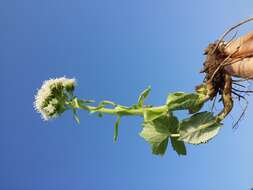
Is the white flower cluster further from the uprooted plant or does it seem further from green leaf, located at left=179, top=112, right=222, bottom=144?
green leaf, located at left=179, top=112, right=222, bottom=144

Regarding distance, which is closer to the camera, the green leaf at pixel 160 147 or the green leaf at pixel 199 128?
the green leaf at pixel 199 128

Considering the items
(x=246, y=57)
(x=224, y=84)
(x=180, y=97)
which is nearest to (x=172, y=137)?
(x=180, y=97)

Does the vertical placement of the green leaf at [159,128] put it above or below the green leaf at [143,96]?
below

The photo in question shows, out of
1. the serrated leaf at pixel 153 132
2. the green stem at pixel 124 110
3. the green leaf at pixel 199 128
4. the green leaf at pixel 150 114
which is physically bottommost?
the green leaf at pixel 199 128

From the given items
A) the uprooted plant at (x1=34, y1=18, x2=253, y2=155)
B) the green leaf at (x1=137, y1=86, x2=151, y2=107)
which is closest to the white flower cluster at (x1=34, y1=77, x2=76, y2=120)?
the uprooted plant at (x1=34, y1=18, x2=253, y2=155)

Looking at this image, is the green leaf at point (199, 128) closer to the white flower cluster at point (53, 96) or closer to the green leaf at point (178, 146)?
the green leaf at point (178, 146)

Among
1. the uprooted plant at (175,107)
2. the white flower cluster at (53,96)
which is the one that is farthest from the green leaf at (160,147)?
the white flower cluster at (53,96)

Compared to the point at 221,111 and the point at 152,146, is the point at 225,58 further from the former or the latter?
the point at 152,146

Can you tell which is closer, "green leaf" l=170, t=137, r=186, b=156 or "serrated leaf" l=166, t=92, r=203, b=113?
"serrated leaf" l=166, t=92, r=203, b=113
